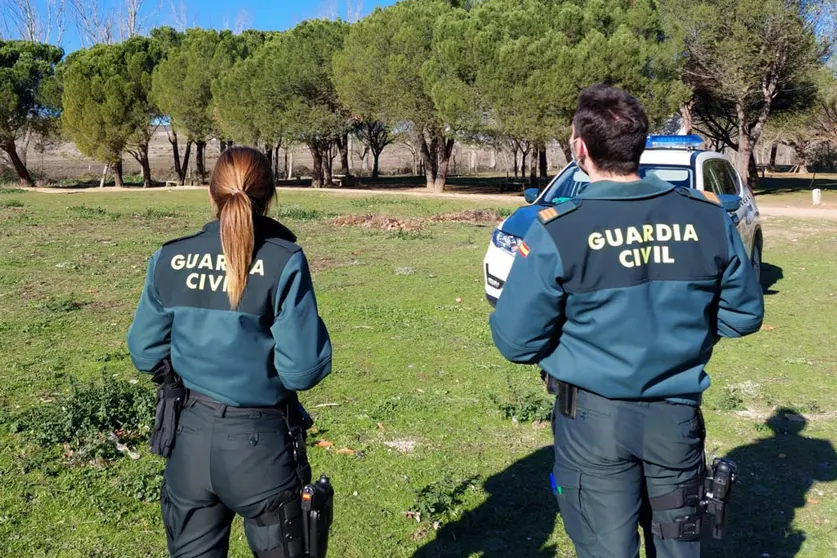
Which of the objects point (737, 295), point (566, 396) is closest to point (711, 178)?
point (737, 295)

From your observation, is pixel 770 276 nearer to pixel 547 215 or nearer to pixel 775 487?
pixel 775 487

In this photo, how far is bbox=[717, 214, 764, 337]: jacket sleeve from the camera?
234cm

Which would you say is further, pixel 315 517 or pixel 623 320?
pixel 315 517

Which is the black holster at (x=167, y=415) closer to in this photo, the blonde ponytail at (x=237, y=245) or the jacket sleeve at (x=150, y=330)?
the jacket sleeve at (x=150, y=330)

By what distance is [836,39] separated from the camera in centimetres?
2823

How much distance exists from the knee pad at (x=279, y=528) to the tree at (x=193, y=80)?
40.8 metres

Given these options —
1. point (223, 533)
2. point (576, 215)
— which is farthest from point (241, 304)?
point (576, 215)

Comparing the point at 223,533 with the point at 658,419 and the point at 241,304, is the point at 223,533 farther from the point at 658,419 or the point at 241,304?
the point at 658,419

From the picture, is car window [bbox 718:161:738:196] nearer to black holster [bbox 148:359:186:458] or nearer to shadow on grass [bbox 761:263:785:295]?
shadow on grass [bbox 761:263:785:295]

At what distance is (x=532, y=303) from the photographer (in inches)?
89.0

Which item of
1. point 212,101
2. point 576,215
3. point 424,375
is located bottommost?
point 424,375

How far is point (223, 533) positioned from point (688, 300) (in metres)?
1.72

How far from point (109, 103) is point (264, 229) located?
42609mm

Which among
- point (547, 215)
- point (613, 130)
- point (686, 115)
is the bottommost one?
point (547, 215)
